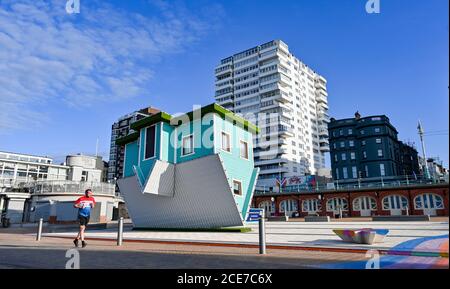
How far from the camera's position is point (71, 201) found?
36.7 m

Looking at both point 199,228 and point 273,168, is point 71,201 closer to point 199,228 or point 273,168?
point 199,228

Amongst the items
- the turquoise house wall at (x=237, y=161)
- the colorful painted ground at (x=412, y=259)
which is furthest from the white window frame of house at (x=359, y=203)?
the colorful painted ground at (x=412, y=259)

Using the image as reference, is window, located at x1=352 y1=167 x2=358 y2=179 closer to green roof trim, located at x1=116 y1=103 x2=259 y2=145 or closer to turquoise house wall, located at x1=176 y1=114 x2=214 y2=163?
green roof trim, located at x1=116 y1=103 x2=259 y2=145

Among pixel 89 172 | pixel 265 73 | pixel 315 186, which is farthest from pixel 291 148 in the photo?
pixel 89 172

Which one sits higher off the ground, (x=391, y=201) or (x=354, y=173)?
(x=354, y=173)

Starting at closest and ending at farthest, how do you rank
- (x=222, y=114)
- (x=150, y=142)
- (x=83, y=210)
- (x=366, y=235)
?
(x=366, y=235)
(x=83, y=210)
(x=222, y=114)
(x=150, y=142)

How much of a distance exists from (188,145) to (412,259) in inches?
588

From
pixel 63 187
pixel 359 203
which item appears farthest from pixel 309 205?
pixel 63 187

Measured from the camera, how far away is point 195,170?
17719 millimetres

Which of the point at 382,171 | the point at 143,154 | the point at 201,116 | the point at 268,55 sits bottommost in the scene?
the point at 143,154

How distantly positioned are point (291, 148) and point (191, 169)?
67.9 m

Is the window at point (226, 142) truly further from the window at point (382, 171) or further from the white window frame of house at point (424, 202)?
the window at point (382, 171)

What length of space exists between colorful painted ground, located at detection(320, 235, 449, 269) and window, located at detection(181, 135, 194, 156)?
12.8 m

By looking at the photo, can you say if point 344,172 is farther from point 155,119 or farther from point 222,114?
point 155,119
